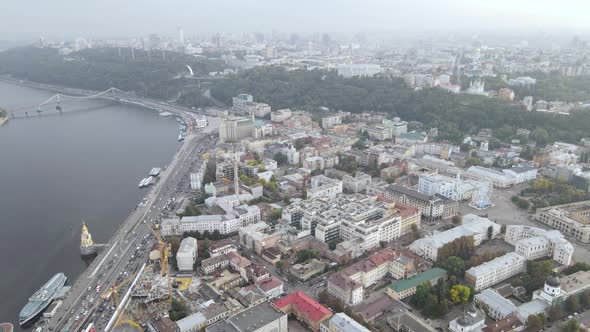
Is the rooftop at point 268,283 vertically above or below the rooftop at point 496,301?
below

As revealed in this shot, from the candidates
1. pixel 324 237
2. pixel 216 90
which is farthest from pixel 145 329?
pixel 216 90

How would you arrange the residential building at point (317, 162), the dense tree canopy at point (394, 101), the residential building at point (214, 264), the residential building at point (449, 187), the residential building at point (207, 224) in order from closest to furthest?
1. the residential building at point (214, 264)
2. the residential building at point (207, 224)
3. the residential building at point (449, 187)
4. the residential building at point (317, 162)
5. the dense tree canopy at point (394, 101)

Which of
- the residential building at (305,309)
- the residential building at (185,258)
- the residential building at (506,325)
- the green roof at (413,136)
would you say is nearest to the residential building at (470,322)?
the residential building at (506,325)

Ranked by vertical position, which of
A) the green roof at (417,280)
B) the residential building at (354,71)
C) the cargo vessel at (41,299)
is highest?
the residential building at (354,71)

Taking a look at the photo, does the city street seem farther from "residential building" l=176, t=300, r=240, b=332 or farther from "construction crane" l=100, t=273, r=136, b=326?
"construction crane" l=100, t=273, r=136, b=326

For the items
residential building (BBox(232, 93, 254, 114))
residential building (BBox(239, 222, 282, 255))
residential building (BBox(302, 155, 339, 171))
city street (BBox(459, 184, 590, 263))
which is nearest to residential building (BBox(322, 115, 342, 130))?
residential building (BBox(232, 93, 254, 114))

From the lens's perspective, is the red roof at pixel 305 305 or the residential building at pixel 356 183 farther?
the residential building at pixel 356 183

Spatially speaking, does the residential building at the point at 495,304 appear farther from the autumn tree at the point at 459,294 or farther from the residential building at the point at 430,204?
the residential building at the point at 430,204

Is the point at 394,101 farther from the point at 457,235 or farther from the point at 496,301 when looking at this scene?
the point at 496,301
